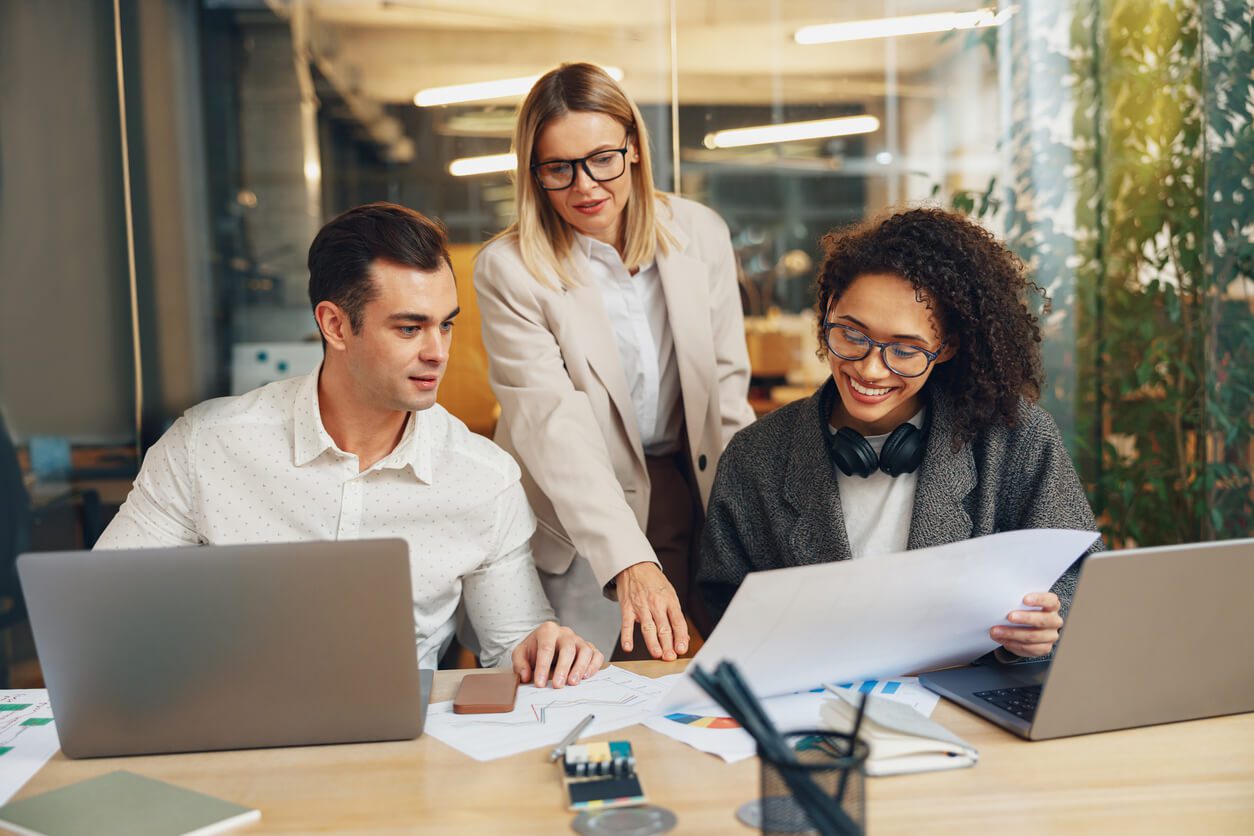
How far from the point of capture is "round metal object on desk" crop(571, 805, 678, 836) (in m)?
1.09

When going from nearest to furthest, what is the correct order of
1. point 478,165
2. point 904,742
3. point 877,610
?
point 904,742 < point 877,610 < point 478,165

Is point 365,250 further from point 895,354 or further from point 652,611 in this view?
point 895,354

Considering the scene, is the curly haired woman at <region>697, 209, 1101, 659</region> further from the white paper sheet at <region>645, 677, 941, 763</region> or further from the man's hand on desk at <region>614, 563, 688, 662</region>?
the white paper sheet at <region>645, 677, 941, 763</region>

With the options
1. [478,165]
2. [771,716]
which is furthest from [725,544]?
[478,165]

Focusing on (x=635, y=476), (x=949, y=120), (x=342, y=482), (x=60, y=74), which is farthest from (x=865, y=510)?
(x=60, y=74)

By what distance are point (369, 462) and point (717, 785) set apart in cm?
93

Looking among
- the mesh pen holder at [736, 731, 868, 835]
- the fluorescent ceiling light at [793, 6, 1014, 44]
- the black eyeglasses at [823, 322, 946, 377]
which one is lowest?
the mesh pen holder at [736, 731, 868, 835]

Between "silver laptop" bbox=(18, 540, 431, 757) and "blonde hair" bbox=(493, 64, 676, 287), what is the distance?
1.16 m

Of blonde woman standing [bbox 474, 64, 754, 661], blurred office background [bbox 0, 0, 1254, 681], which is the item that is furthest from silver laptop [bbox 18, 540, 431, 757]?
blurred office background [bbox 0, 0, 1254, 681]

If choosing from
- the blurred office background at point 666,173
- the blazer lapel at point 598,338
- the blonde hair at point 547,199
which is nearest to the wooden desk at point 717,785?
the blazer lapel at point 598,338

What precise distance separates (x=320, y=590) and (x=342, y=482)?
0.63 meters

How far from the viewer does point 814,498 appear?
1.90 meters

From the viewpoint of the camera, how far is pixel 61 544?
3.85 metres

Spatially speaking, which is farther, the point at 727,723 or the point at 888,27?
the point at 888,27
